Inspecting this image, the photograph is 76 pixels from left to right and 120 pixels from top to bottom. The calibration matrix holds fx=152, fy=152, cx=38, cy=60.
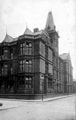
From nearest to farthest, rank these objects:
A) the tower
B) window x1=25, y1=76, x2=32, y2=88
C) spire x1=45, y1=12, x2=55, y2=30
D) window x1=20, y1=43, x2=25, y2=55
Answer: window x1=25, y1=76, x2=32, y2=88
window x1=20, y1=43, x2=25, y2=55
the tower
spire x1=45, y1=12, x2=55, y2=30

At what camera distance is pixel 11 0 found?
9.05 metres

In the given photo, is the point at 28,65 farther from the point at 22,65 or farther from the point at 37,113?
the point at 37,113

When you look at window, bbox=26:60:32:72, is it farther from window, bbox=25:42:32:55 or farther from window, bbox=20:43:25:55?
window, bbox=20:43:25:55

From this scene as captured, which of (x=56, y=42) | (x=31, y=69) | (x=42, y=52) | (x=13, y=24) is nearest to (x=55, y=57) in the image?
(x=56, y=42)

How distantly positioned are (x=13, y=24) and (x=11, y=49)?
21239mm

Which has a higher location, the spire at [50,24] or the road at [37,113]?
the spire at [50,24]

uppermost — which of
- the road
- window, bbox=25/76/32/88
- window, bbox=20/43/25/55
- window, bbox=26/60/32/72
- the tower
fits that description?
the tower

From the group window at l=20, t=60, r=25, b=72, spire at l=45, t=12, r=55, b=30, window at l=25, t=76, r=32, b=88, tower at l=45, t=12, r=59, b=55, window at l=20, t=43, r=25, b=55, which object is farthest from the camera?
spire at l=45, t=12, r=55, b=30

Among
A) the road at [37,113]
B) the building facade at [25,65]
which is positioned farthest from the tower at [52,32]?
the road at [37,113]

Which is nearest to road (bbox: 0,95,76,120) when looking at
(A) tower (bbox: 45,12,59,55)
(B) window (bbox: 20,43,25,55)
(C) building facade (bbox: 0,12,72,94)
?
(C) building facade (bbox: 0,12,72,94)

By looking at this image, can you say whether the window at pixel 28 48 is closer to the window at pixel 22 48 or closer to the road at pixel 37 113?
the window at pixel 22 48

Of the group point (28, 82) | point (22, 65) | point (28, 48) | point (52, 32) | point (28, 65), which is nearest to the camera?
point (28, 82)

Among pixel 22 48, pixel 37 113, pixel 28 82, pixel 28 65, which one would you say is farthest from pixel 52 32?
pixel 37 113

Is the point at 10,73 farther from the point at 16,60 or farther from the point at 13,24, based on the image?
the point at 13,24
